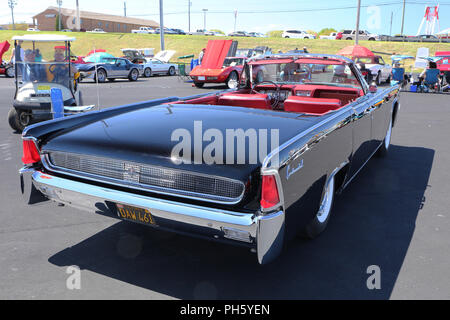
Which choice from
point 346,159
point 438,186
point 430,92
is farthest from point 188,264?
point 430,92

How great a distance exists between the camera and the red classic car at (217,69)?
56.6ft

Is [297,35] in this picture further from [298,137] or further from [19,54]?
[298,137]

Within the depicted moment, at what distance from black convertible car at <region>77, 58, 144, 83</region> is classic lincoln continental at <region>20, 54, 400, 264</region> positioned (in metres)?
16.8

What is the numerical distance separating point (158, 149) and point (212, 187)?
460mm

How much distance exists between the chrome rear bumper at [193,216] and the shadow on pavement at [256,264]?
0.49m

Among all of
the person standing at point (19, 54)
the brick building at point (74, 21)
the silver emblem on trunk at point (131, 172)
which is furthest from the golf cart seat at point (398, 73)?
the brick building at point (74, 21)

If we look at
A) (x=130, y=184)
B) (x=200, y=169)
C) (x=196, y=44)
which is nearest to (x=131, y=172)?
(x=130, y=184)

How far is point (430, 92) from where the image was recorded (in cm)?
1725

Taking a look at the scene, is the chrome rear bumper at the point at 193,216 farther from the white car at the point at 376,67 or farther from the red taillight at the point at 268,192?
the white car at the point at 376,67

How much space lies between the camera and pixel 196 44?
47562mm

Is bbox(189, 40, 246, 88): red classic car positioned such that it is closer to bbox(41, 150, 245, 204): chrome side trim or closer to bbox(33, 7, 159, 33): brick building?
bbox(41, 150, 245, 204): chrome side trim

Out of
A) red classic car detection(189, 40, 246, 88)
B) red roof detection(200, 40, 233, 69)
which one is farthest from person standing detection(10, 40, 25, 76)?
red roof detection(200, 40, 233, 69)
